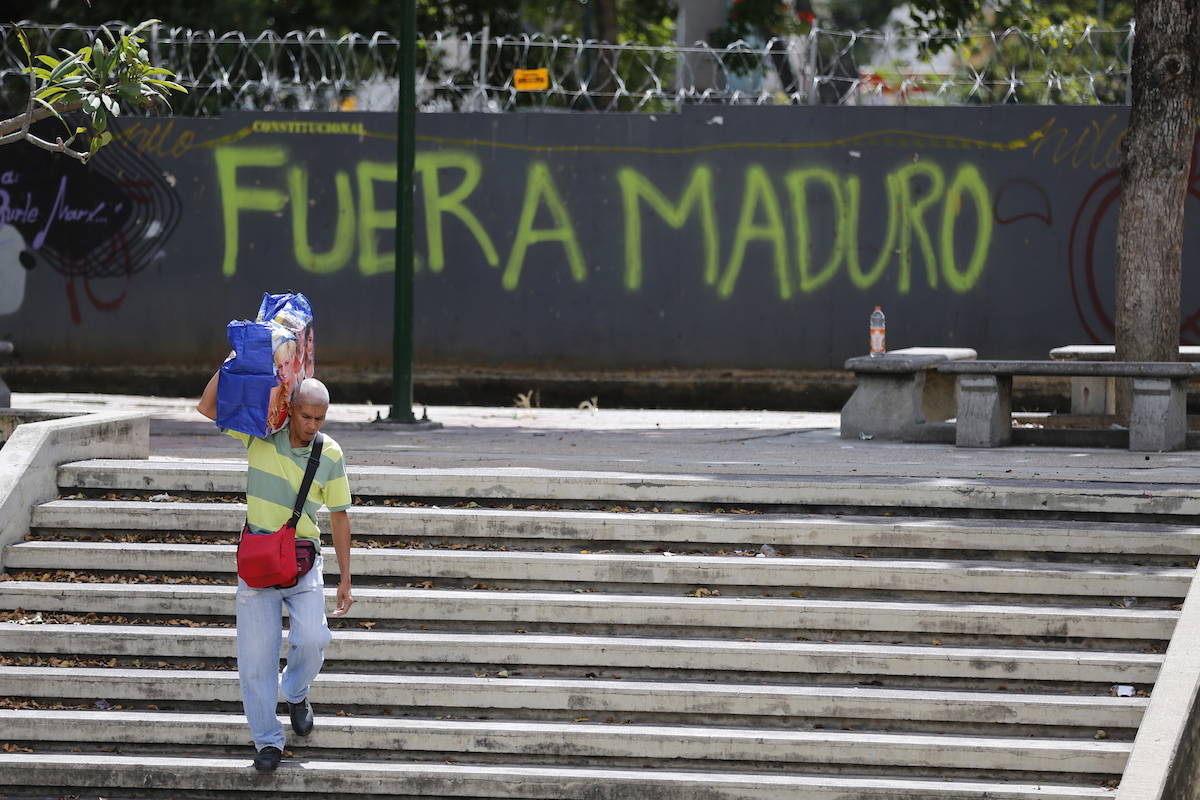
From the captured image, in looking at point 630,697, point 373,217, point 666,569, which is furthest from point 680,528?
point 373,217

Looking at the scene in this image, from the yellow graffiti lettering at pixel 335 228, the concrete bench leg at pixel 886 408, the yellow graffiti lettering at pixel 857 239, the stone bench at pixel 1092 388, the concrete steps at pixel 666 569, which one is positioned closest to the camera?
the concrete steps at pixel 666 569

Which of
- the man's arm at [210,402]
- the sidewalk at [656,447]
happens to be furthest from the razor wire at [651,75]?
the man's arm at [210,402]

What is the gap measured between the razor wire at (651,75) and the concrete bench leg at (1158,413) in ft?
11.5

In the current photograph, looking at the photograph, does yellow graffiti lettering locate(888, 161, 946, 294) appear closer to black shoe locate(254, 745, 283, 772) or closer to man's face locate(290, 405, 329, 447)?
man's face locate(290, 405, 329, 447)

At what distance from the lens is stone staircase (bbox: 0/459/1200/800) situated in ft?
22.5

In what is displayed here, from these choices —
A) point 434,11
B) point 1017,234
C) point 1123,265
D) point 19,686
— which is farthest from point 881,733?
point 434,11

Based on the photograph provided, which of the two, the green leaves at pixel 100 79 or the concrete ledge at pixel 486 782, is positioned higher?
the green leaves at pixel 100 79

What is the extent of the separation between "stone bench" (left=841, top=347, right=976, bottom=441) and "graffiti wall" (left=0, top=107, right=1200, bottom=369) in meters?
2.77

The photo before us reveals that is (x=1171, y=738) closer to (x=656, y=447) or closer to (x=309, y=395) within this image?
(x=309, y=395)

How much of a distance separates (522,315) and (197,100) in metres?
3.51

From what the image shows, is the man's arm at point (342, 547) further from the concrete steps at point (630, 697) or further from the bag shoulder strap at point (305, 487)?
the concrete steps at point (630, 697)

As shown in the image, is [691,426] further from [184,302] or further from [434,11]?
[434,11]

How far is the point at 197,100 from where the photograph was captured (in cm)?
1472

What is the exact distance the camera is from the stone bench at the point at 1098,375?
10.0 metres
